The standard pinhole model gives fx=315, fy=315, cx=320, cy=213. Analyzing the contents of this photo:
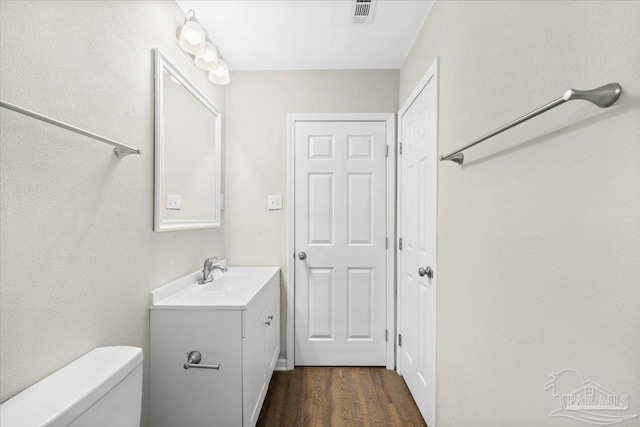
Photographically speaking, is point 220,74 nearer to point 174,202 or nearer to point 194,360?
point 174,202

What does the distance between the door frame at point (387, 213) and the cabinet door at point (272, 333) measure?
0.13 m

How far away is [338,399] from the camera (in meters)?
2.08

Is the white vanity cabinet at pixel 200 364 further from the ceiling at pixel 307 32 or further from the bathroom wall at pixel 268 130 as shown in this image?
the ceiling at pixel 307 32

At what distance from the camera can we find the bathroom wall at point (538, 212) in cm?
62

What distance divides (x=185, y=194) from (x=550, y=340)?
1.77 meters

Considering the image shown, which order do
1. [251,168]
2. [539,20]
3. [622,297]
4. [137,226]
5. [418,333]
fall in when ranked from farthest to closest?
[251,168]
[418,333]
[137,226]
[539,20]
[622,297]

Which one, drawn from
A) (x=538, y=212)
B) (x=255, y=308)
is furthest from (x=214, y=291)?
(x=538, y=212)

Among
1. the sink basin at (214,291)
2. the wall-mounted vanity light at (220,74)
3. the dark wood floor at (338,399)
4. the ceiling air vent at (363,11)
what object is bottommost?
the dark wood floor at (338,399)

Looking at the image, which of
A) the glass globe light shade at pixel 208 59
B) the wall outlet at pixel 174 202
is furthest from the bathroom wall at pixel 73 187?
the glass globe light shade at pixel 208 59

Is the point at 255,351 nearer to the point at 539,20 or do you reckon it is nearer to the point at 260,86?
A: the point at 539,20

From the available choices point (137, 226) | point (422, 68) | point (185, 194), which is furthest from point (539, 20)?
point (185, 194)

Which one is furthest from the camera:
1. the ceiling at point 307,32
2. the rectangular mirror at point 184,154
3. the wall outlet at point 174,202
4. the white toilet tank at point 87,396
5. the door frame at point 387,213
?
the door frame at point 387,213

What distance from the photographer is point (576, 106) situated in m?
0.73

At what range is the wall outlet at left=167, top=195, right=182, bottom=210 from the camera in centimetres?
165
